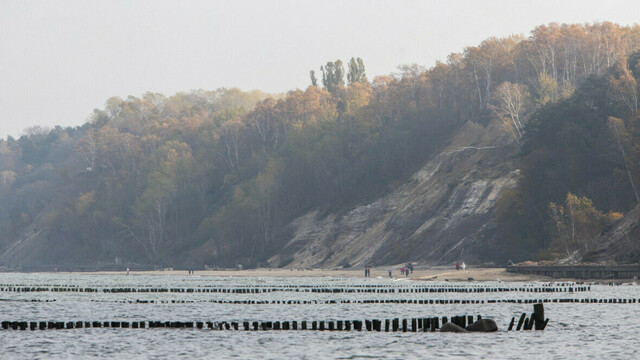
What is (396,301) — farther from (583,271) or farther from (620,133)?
(620,133)

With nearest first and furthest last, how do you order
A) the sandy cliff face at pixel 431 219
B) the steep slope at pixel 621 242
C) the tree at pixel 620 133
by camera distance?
the steep slope at pixel 621 242 < the tree at pixel 620 133 < the sandy cliff face at pixel 431 219

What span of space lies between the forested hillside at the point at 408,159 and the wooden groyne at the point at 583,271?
5314 millimetres

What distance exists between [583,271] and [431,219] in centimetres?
3789

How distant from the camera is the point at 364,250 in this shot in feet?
427

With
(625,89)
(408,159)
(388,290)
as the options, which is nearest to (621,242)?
(388,290)

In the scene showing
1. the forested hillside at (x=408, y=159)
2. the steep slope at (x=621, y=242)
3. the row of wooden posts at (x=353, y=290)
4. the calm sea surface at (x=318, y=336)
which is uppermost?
the forested hillside at (x=408, y=159)

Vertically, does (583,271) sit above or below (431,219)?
below

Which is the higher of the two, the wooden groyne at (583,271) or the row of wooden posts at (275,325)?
the wooden groyne at (583,271)

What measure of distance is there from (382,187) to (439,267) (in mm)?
33991

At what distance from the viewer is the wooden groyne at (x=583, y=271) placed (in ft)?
277

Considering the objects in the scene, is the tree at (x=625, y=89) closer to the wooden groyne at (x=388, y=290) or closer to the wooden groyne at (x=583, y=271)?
the wooden groyne at (x=583, y=271)

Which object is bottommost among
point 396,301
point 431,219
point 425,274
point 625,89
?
point 396,301

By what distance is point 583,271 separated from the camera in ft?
289

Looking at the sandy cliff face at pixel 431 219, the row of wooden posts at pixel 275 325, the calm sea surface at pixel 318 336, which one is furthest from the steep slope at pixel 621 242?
the row of wooden posts at pixel 275 325
